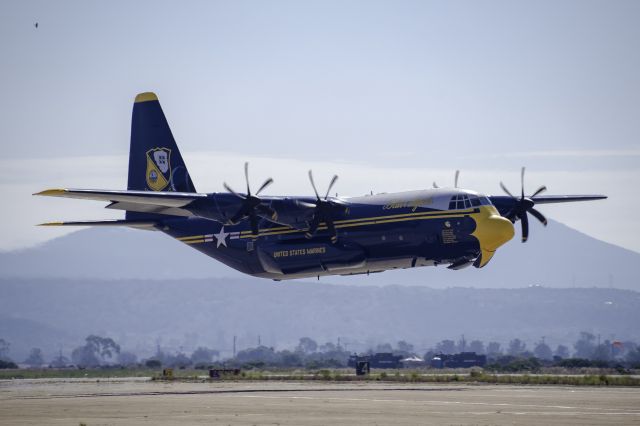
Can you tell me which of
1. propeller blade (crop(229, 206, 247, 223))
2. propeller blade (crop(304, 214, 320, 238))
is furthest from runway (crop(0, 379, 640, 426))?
propeller blade (crop(304, 214, 320, 238))

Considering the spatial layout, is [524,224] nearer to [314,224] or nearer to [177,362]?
[314,224]

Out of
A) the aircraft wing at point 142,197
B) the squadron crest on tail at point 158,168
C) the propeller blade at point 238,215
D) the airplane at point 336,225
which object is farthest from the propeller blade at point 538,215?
the squadron crest on tail at point 158,168

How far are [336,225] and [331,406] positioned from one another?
63.6 feet

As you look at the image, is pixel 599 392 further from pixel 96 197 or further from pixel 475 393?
pixel 96 197

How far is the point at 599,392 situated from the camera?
1673 inches

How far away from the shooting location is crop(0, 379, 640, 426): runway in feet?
99.7

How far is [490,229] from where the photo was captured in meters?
51.2

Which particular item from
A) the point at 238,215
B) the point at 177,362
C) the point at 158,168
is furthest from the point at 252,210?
the point at 177,362

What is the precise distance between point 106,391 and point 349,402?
16.7 m

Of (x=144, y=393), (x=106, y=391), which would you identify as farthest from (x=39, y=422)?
(x=106, y=391)

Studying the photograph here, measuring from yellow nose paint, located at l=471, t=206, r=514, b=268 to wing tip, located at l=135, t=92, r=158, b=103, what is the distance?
80.3 ft

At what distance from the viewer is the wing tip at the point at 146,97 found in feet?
210

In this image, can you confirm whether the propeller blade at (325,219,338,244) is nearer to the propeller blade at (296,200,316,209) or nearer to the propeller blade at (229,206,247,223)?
the propeller blade at (296,200,316,209)

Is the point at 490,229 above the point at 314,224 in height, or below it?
below
